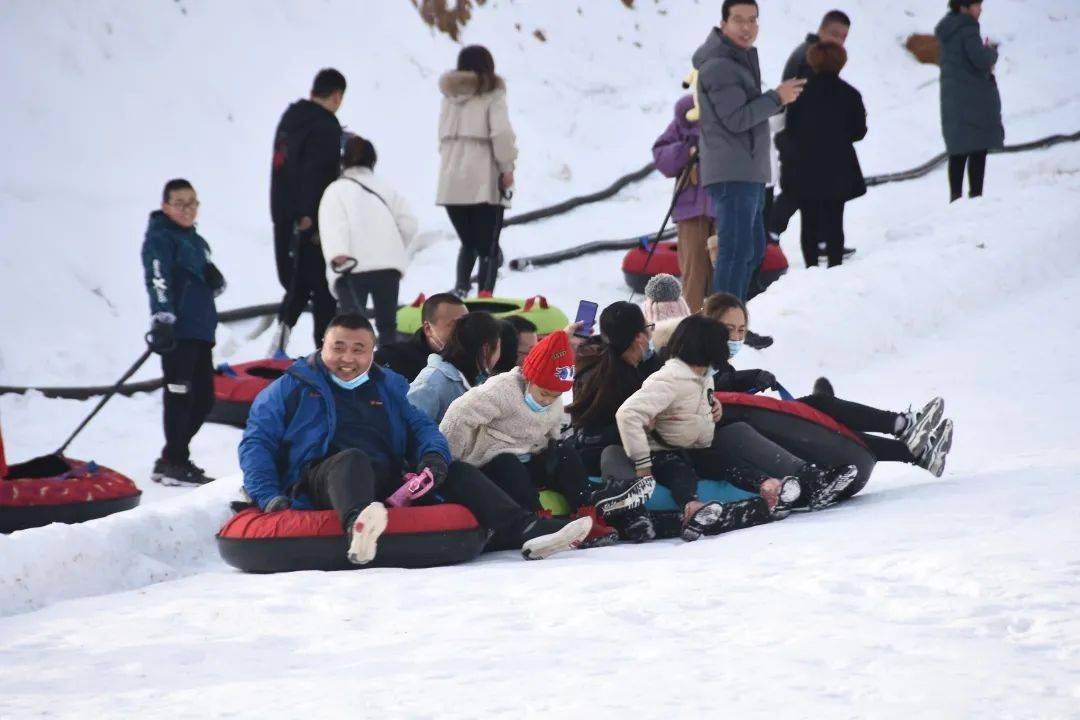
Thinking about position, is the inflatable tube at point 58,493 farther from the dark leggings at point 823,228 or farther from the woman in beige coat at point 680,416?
the dark leggings at point 823,228

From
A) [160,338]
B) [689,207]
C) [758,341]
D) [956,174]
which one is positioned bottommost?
[160,338]

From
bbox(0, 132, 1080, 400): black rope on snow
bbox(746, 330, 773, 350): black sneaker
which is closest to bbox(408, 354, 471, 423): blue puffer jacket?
bbox(0, 132, 1080, 400): black rope on snow

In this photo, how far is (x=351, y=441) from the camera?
5879 mm

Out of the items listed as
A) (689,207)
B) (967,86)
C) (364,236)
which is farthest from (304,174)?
(967,86)

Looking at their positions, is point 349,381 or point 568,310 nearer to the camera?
point 349,381

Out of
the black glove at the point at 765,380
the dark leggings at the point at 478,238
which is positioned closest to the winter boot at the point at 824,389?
the black glove at the point at 765,380

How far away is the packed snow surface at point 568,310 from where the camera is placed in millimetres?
3803

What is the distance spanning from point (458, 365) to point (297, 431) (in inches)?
34.4

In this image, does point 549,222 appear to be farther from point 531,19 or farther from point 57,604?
point 57,604

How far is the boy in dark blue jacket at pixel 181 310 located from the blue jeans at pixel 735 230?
261 centimetres

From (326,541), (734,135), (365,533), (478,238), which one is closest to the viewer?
(365,533)

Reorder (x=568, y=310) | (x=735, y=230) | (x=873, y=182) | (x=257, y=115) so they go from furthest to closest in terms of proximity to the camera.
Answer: (x=873, y=182) → (x=257, y=115) → (x=568, y=310) → (x=735, y=230)

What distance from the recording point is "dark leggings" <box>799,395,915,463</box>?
669 centimetres

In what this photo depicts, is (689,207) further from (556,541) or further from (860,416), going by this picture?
(556,541)
